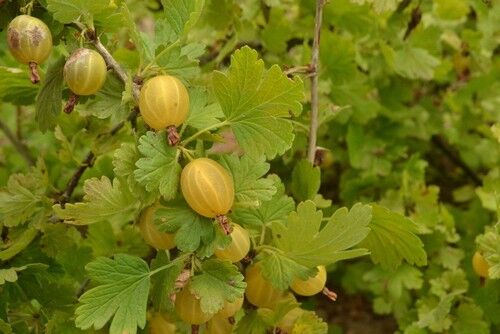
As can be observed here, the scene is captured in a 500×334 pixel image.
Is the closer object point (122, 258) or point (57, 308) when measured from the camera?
point (122, 258)

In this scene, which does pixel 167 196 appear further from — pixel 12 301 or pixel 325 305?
pixel 325 305

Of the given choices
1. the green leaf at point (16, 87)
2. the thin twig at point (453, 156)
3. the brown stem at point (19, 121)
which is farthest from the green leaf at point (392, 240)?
the brown stem at point (19, 121)

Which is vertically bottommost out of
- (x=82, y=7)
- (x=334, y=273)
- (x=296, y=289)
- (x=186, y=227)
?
(x=334, y=273)

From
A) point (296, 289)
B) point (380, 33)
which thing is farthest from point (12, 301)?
point (380, 33)

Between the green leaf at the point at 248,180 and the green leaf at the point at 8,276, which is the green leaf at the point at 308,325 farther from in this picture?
the green leaf at the point at 8,276

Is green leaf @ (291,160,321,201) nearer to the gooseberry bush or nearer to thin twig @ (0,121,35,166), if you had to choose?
the gooseberry bush

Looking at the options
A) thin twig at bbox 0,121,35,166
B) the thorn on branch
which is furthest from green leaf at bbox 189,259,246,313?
thin twig at bbox 0,121,35,166
